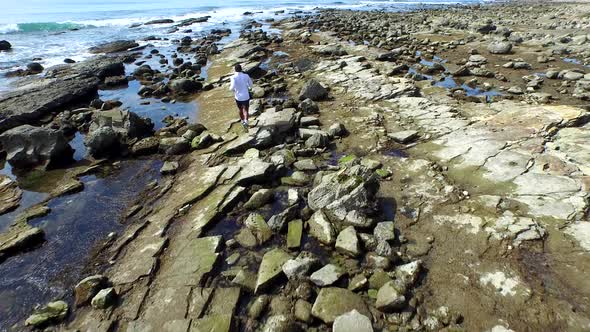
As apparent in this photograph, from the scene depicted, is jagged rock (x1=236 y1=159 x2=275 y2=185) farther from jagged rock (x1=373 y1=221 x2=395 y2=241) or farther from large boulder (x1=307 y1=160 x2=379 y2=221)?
jagged rock (x1=373 y1=221 x2=395 y2=241)

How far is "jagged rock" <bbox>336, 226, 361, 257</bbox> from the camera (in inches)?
291

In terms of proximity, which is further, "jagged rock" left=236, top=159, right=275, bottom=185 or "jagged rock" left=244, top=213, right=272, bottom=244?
"jagged rock" left=236, top=159, right=275, bottom=185

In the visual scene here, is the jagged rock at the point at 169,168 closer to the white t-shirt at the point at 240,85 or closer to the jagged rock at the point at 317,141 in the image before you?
the white t-shirt at the point at 240,85

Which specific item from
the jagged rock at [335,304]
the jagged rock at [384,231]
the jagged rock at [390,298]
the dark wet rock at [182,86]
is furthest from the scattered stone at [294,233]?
the dark wet rock at [182,86]

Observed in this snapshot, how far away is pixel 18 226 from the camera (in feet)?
31.2

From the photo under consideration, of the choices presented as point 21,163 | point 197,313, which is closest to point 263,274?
point 197,313

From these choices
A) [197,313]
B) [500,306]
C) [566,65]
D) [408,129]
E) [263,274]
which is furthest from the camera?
[566,65]

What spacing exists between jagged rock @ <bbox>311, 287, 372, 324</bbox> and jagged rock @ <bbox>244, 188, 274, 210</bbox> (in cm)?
358

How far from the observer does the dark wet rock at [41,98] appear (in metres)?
17.0

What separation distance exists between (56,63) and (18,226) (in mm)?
26875

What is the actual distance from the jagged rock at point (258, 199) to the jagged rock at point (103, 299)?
3.84 m

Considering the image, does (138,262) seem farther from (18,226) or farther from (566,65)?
(566,65)

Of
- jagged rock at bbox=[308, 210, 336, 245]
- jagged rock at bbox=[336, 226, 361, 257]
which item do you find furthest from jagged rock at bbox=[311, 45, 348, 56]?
jagged rock at bbox=[336, 226, 361, 257]

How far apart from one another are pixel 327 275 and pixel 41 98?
20602mm
